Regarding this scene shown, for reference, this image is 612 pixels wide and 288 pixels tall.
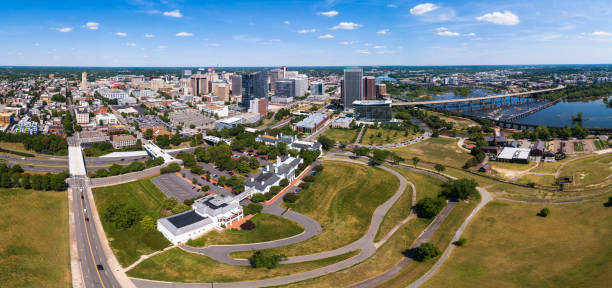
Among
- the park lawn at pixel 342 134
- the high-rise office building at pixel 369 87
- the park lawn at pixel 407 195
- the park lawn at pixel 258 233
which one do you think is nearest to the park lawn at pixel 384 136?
the park lawn at pixel 342 134

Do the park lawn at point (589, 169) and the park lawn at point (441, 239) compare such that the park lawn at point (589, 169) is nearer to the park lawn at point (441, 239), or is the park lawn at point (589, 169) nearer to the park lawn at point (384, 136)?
the park lawn at point (441, 239)

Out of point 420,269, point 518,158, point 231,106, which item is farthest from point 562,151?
point 231,106

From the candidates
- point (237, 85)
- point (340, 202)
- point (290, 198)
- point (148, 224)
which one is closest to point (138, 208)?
point (148, 224)

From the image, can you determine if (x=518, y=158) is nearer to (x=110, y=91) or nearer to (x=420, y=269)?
(x=420, y=269)

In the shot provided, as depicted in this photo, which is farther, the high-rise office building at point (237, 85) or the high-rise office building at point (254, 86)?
the high-rise office building at point (237, 85)

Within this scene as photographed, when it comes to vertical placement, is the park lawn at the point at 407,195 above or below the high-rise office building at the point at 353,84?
below

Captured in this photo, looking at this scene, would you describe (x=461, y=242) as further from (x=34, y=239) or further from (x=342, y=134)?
(x=342, y=134)

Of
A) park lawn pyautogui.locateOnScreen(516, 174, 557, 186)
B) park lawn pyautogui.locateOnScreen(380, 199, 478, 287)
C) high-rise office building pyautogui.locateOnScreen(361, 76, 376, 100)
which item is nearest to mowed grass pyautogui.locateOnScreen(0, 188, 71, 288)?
park lawn pyautogui.locateOnScreen(380, 199, 478, 287)
